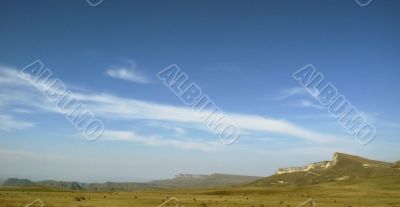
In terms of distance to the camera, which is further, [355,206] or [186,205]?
[355,206]

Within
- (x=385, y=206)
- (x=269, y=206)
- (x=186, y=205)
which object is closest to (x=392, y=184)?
(x=385, y=206)

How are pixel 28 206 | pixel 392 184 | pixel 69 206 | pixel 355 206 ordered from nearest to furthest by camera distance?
pixel 28 206 < pixel 69 206 < pixel 355 206 < pixel 392 184

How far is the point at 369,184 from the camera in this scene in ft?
439

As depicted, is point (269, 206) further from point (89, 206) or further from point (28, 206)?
point (28, 206)

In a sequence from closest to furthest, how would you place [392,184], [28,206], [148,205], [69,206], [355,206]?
[28,206]
[69,206]
[148,205]
[355,206]
[392,184]

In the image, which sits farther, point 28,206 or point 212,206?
point 212,206

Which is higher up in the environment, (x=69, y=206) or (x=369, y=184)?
(x=369, y=184)

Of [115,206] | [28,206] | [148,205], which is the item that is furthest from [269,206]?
[28,206]

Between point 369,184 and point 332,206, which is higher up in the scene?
point 369,184

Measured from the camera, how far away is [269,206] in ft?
192

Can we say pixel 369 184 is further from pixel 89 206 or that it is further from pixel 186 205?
pixel 89 206

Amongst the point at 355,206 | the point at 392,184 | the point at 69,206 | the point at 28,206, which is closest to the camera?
the point at 28,206

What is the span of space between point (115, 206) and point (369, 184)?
10442 cm

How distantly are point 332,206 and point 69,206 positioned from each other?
35.5 meters
